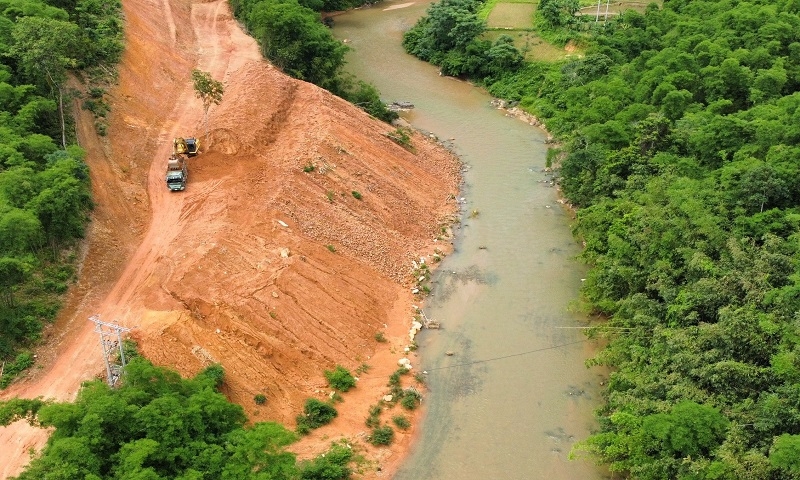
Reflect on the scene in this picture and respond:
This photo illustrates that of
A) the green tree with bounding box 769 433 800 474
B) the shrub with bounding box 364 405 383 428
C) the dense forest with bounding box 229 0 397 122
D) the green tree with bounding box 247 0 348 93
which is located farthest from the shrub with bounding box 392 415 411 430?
the green tree with bounding box 247 0 348 93

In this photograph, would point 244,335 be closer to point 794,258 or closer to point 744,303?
point 744,303

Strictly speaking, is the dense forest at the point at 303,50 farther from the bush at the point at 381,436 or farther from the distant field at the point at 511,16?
the bush at the point at 381,436

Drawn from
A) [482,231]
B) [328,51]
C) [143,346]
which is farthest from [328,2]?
[143,346]

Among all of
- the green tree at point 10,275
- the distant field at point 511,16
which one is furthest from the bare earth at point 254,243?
the distant field at point 511,16

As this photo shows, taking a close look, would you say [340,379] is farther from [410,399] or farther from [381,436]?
[381,436]

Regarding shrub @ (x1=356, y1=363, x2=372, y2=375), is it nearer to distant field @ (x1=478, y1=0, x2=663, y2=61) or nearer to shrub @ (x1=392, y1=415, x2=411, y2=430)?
shrub @ (x1=392, y1=415, x2=411, y2=430)

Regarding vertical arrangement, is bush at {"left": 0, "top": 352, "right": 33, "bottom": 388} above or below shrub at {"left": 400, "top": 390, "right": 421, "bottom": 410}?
above

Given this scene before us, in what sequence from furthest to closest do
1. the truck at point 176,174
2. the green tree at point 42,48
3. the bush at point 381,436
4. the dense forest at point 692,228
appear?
1. the truck at point 176,174
2. the green tree at point 42,48
3. the bush at point 381,436
4. the dense forest at point 692,228

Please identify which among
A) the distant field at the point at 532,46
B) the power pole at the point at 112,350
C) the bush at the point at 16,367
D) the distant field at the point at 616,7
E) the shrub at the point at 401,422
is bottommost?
the shrub at the point at 401,422
